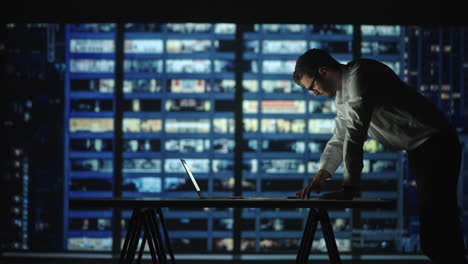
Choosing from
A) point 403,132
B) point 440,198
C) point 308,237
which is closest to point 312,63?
point 403,132

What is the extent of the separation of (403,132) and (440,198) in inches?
11.0

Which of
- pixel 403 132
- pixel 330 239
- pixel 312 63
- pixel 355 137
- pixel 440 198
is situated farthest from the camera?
pixel 330 239

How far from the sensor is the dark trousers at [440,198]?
162 cm

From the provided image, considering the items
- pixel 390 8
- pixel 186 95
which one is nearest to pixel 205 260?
pixel 390 8

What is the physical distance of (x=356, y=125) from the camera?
1.88m

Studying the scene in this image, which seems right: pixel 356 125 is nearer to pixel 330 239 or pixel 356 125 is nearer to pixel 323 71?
pixel 323 71

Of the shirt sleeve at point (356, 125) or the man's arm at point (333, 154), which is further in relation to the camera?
the man's arm at point (333, 154)

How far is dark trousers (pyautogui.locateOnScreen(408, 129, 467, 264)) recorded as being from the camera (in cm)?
162

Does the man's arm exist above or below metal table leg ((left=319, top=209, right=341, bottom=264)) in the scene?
above

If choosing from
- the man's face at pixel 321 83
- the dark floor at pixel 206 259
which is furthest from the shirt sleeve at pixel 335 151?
the dark floor at pixel 206 259

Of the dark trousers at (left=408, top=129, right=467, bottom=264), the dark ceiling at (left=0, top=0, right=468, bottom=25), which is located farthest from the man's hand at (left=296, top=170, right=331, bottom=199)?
the dark ceiling at (left=0, top=0, right=468, bottom=25)

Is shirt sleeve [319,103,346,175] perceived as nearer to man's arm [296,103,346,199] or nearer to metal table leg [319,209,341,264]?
man's arm [296,103,346,199]

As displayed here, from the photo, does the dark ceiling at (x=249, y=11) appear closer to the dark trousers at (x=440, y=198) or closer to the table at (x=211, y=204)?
the table at (x=211, y=204)

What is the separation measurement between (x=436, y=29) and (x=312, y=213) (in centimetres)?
267
